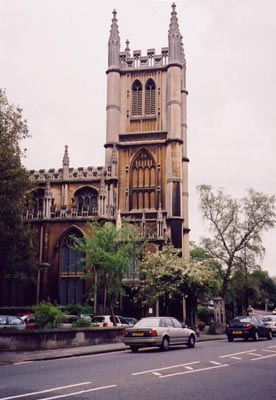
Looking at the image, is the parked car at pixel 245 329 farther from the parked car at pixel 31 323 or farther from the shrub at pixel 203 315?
the shrub at pixel 203 315

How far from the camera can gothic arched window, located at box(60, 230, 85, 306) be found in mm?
43406

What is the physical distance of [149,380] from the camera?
35.5ft

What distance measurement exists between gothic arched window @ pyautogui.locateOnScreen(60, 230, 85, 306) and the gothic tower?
6277mm

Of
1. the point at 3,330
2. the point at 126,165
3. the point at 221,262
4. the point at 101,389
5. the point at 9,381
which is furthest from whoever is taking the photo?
the point at 126,165

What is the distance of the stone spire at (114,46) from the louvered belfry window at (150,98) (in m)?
4.24

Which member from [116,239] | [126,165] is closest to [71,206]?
[126,165]

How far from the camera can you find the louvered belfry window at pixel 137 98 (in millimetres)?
55375

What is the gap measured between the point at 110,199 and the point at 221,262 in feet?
38.4

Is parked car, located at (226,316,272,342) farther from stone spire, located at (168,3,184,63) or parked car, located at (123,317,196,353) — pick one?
stone spire, located at (168,3,184,63)

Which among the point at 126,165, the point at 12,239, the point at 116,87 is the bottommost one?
the point at 12,239

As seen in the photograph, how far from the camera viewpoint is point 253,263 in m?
46.1

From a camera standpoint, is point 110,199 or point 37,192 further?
point 37,192

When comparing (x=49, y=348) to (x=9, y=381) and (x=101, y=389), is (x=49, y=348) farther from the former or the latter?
(x=101, y=389)

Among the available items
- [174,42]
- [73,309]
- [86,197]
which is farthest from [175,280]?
[174,42]
